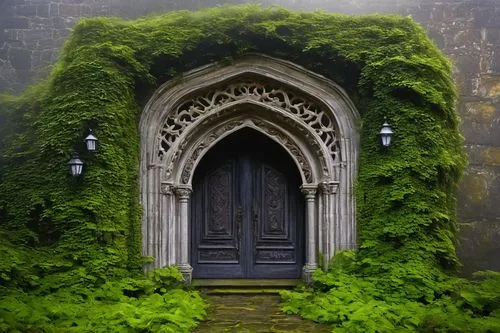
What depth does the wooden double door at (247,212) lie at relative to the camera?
852cm

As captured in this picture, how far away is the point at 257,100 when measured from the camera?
311 inches

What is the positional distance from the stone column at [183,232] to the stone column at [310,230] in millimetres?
1703

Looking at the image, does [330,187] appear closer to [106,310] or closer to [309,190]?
[309,190]

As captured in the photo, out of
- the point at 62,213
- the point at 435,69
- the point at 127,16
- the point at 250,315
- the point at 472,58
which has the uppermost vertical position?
the point at 127,16

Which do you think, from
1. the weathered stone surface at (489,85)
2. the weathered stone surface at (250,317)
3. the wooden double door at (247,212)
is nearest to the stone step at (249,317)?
the weathered stone surface at (250,317)

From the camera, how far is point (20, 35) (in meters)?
9.42

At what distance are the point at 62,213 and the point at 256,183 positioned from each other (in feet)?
10.1

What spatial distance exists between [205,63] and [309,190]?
2372 millimetres

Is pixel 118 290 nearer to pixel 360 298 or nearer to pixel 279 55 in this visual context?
pixel 360 298

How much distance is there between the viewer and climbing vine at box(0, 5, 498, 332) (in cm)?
686

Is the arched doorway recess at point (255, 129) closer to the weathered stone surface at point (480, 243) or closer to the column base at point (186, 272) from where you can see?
the column base at point (186, 272)

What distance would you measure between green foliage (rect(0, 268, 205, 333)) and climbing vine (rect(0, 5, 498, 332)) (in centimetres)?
28

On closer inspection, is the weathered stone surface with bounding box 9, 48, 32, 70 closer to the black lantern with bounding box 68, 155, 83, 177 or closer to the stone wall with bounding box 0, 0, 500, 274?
the stone wall with bounding box 0, 0, 500, 274

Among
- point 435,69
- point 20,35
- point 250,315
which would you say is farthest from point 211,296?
point 20,35
